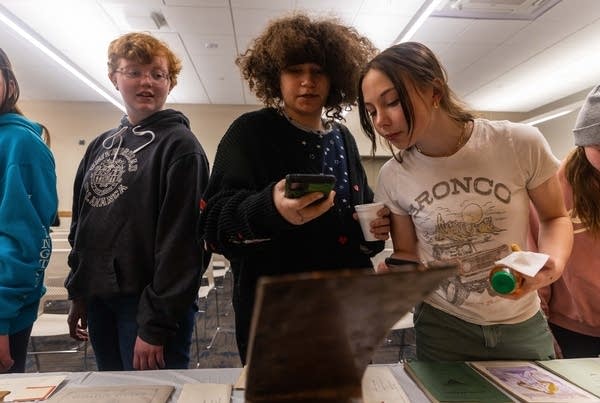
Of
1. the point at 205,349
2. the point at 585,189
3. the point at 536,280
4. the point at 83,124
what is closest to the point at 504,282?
the point at 536,280

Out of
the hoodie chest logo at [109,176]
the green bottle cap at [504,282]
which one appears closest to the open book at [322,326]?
the green bottle cap at [504,282]

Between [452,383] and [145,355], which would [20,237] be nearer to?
[145,355]

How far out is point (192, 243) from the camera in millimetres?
1253

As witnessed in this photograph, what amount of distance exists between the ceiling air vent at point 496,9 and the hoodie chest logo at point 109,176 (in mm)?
3588

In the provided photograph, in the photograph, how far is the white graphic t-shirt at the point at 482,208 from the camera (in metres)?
1.00

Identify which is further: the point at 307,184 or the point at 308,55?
the point at 308,55

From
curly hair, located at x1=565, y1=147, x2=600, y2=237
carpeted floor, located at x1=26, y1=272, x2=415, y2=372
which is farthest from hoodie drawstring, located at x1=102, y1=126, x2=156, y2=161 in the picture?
carpeted floor, located at x1=26, y1=272, x2=415, y2=372

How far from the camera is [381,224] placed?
105 cm

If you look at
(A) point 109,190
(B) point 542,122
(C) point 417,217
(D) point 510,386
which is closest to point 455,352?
(D) point 510,386

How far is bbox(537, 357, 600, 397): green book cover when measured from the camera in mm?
881

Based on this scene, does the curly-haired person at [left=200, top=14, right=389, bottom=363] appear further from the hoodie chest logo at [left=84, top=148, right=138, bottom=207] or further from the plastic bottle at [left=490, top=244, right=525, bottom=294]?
the hoodie chest logo at [left=84, top=148, right=138, bottom=207]

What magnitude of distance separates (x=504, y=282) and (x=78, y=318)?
4.96 feet

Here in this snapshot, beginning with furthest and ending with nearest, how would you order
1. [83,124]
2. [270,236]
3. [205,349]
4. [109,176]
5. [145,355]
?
1. [83,124]
2. [205,349]
3. [109,176]
4. [145,355]
5. [270,236]

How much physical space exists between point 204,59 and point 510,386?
526cm
